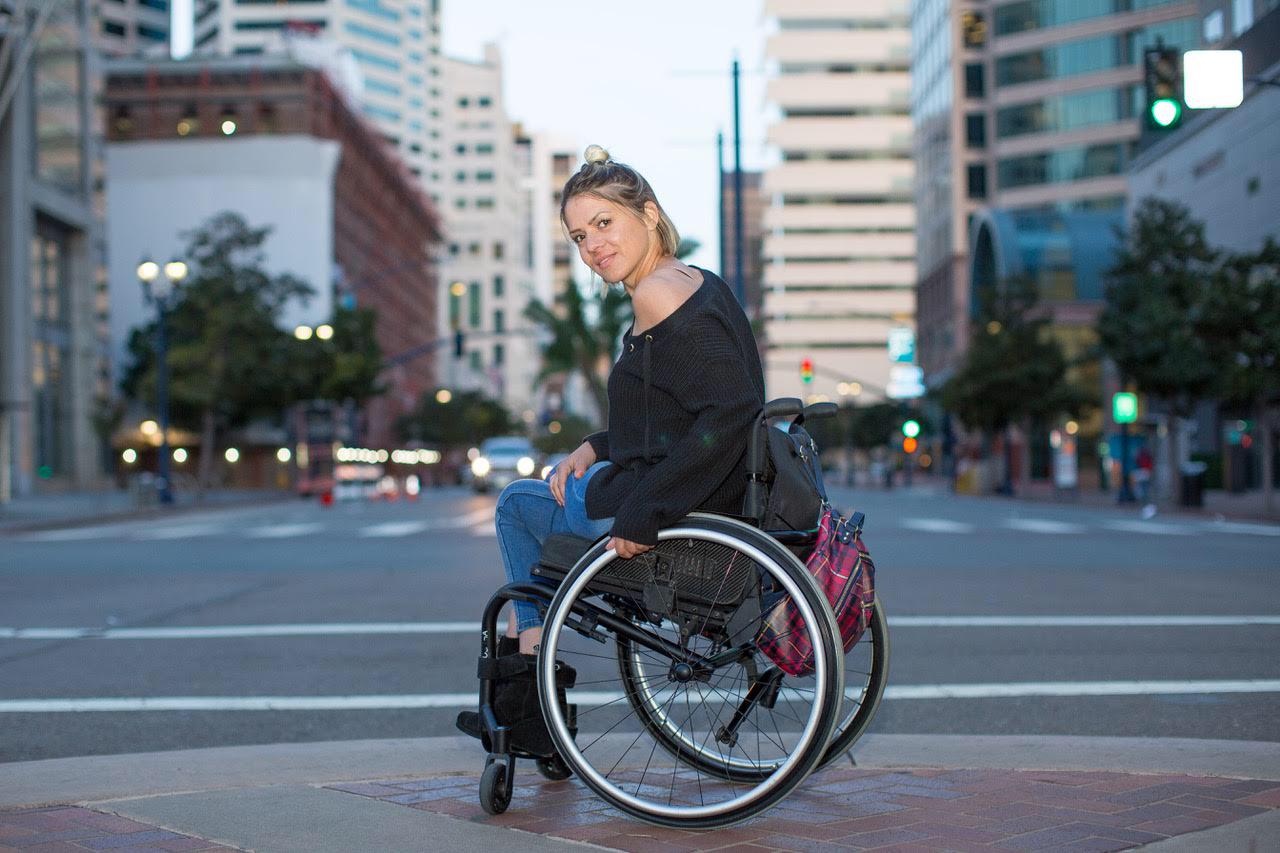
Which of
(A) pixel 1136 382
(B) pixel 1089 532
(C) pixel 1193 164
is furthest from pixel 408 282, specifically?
(B) pixel 1089 532

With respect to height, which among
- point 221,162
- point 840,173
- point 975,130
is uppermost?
point 840,173

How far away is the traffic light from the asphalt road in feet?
16.1

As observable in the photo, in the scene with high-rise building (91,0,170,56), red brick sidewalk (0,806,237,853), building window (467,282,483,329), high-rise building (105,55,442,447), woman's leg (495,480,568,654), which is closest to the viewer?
red brick sidewalk (0,806,237,853)

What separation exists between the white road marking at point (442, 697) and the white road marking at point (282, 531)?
15489 millimetres

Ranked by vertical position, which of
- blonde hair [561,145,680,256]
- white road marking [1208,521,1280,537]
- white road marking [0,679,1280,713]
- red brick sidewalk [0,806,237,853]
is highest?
blonde hair [561,145,680,256]

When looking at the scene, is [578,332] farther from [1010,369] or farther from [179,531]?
[179,531]

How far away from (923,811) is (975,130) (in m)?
84.1

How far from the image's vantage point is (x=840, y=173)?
13438 centimetres

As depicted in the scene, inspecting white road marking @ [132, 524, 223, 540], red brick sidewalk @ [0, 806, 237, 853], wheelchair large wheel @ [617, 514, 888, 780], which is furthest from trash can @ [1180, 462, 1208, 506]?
red brick sidewalk @ [0, 806, 237, 853]

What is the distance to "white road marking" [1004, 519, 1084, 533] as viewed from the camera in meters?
22.8

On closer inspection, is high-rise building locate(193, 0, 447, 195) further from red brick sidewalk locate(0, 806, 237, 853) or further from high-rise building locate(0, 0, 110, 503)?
red brick sidewalk locate(0, 806, 237, 853)

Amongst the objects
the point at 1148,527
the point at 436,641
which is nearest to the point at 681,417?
the point at 436,641

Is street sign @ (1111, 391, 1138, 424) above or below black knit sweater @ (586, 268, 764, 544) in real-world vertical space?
above

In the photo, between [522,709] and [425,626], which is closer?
[522,709]
